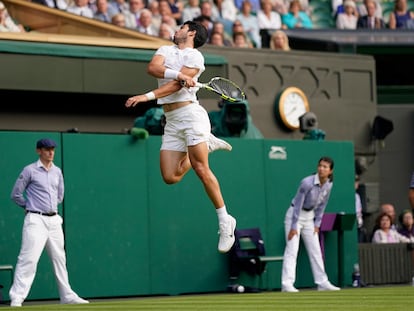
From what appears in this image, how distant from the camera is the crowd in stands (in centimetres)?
2039

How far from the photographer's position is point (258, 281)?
18234 millimetres

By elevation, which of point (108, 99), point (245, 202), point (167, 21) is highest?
point (167, 21)

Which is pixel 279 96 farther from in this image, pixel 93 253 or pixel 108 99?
pixel 93 253

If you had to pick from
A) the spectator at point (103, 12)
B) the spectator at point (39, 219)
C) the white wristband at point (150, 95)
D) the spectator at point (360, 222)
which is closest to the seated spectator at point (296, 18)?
the spectator at point (360, 222)

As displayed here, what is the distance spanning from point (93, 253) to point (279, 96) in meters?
6.38

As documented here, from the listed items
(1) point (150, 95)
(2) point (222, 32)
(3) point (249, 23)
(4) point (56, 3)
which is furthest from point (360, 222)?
(1) point (150, 95)

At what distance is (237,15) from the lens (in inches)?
894

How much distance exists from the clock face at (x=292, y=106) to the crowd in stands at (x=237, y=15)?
81 cm

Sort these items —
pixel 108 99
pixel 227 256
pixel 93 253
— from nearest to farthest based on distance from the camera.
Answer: pixel 93 253 → pixel 227 256 → pixel 108 99

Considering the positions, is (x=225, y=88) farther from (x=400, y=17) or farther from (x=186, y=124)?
(x=400, y=17)

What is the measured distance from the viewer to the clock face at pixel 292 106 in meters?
21.8

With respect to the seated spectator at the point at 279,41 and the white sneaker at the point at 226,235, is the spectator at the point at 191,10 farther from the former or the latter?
the white sneaker at the point at 226,235

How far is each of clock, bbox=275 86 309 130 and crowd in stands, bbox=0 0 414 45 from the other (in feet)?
2.64

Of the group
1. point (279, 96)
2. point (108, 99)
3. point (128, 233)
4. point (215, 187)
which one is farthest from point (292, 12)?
point (215, 187)
